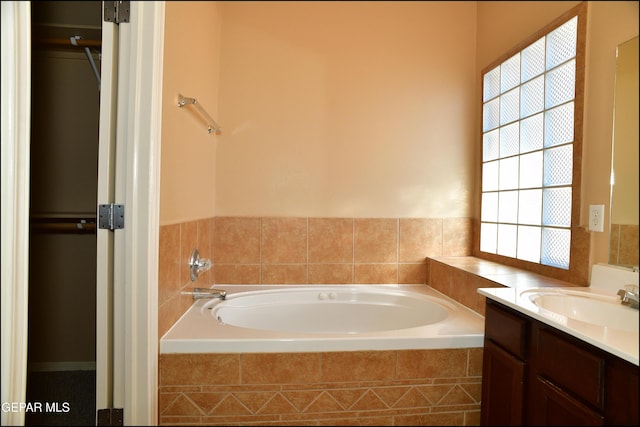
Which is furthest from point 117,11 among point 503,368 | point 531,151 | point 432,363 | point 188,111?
point 531,151

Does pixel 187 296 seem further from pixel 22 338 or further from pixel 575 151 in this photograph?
pixel 575 151

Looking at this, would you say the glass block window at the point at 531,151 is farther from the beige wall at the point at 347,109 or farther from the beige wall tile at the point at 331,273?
the beige wall tile at the point at 331,273

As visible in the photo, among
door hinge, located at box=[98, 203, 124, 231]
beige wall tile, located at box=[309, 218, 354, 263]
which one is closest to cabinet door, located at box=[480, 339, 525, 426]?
beige wall tile, located at box=[309, 218, 354, 263]

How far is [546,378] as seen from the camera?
1.26 meters

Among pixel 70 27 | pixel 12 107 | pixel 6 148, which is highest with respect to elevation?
pixel 70 27

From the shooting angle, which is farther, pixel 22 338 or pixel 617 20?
pixel 617 20

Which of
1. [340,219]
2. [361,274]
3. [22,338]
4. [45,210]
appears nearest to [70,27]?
[45,210]

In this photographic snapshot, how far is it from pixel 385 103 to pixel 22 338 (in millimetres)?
2341

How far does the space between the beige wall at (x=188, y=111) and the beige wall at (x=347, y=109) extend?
18 centimetres

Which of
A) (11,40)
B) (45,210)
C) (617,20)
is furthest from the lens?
(45,210)

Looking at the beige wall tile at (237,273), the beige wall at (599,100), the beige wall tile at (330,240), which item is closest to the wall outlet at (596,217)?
the beige wall at (599,100)

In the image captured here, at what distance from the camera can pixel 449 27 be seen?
8.84ft

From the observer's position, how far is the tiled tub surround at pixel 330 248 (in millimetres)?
2582

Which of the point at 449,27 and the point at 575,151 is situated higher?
the point at 449,27
